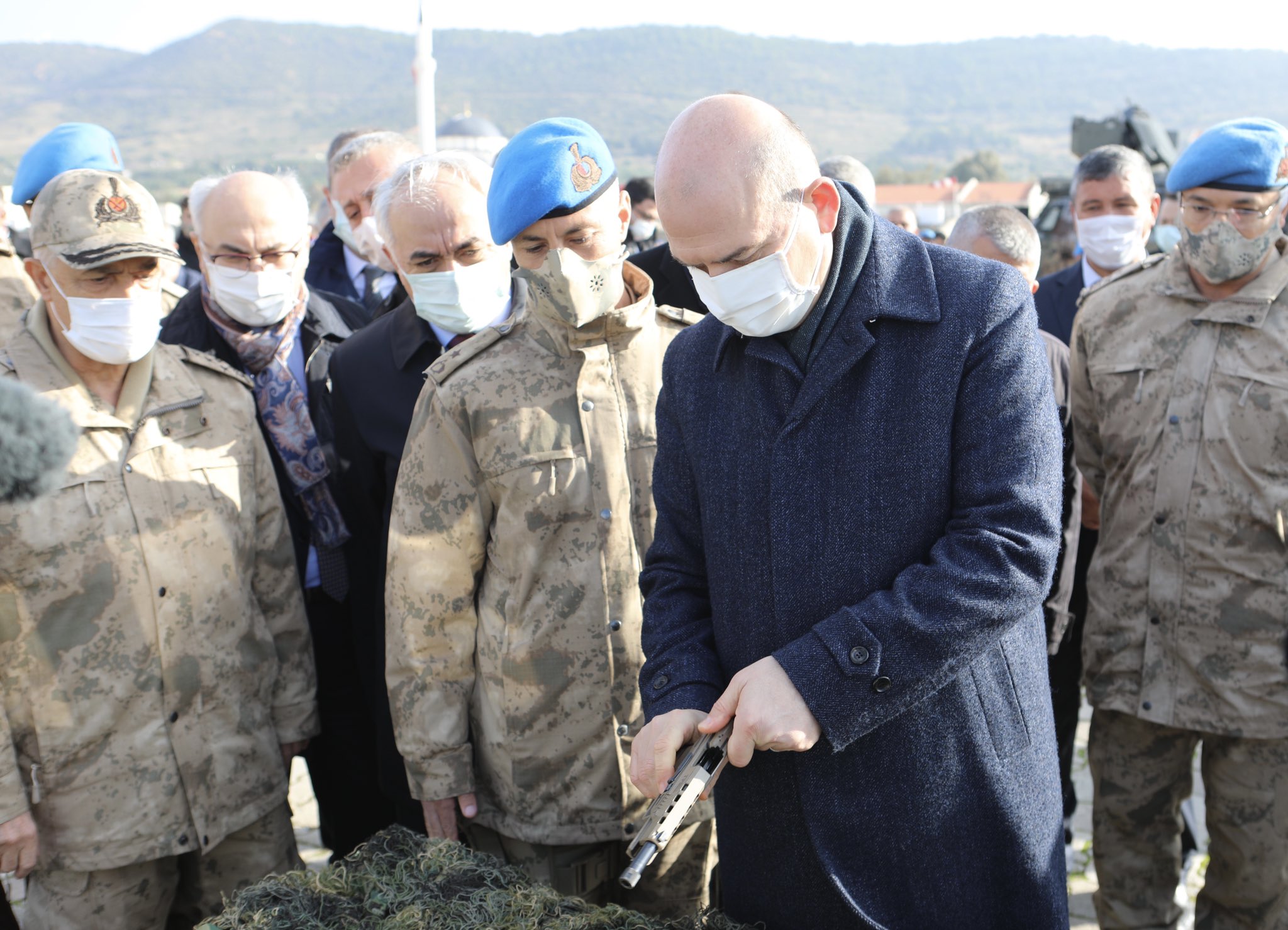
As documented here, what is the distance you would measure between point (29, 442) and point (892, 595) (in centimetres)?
124

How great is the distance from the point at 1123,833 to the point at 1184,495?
1166 mm

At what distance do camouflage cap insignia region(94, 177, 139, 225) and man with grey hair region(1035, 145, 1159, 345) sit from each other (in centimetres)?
365

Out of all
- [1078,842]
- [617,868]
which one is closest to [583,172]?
[617,868]

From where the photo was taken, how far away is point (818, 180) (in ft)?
5.87

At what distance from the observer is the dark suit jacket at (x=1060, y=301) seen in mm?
4637

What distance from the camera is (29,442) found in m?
1.28

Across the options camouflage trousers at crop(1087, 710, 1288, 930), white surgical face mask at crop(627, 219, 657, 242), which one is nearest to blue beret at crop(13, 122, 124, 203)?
camouflage trousers at crop(1087, 710, 1288, 930)

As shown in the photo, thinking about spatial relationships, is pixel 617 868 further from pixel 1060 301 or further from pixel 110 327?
pixel 1060 301

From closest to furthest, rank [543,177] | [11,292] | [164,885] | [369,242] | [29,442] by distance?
[29,442]
[543,177]
[164,885]
[11,292]
[369,242]

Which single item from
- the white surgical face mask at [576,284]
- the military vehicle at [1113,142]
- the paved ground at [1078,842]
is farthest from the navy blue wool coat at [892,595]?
the military vehicle at [1113,142]

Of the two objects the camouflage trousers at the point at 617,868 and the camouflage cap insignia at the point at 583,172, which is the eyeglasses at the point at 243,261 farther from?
the camouflage trousers at the point at 617,868

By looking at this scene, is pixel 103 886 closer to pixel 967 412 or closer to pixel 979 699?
pixel 979 699

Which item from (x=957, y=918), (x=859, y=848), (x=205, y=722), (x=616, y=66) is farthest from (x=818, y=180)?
(x=616, y=66)

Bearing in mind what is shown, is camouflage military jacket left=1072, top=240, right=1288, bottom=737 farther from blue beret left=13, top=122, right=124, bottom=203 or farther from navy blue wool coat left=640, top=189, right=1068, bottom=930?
blue beret left=13, top=122, right=124, bottom=203
